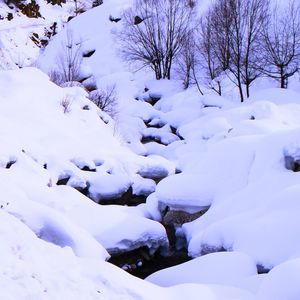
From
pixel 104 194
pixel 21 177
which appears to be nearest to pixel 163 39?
pixel 104 194

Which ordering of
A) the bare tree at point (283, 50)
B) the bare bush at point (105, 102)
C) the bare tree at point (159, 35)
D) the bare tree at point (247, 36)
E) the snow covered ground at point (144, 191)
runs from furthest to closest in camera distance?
1. the bare tree at point (159, 35)
2. the bare tree at point (247, 36)
3. the bare tree at point (283, 50)
4. the bare bush at point (105, 102)
5. the snow covered ground at point (144, 191)

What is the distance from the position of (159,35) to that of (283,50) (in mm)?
7716

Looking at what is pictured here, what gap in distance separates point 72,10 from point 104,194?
30.4 meters

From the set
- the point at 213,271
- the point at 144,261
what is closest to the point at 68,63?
the point at 144,261

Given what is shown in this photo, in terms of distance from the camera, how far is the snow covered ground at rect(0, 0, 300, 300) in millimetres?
5176

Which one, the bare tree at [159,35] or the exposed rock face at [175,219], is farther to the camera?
the bare tree at [159,35]

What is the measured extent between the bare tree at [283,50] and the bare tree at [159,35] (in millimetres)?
5426

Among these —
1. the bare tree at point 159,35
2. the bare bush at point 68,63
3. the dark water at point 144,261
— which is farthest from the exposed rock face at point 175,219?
the bare tree at point 159,35

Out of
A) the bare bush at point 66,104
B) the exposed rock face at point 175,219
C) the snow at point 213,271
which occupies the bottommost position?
the exposed rock face at point 175,219

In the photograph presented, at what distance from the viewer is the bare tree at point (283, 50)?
21281 millimetres

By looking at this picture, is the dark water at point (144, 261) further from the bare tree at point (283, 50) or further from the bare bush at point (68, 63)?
the bare bush at point (68, 63)

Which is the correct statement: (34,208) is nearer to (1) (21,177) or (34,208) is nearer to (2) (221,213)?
(1) (21,177)

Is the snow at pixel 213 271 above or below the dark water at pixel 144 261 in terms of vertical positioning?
above

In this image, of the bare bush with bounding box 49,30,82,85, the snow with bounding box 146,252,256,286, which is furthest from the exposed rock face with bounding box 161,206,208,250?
the bare bush with bounding box 49,30,82,85
